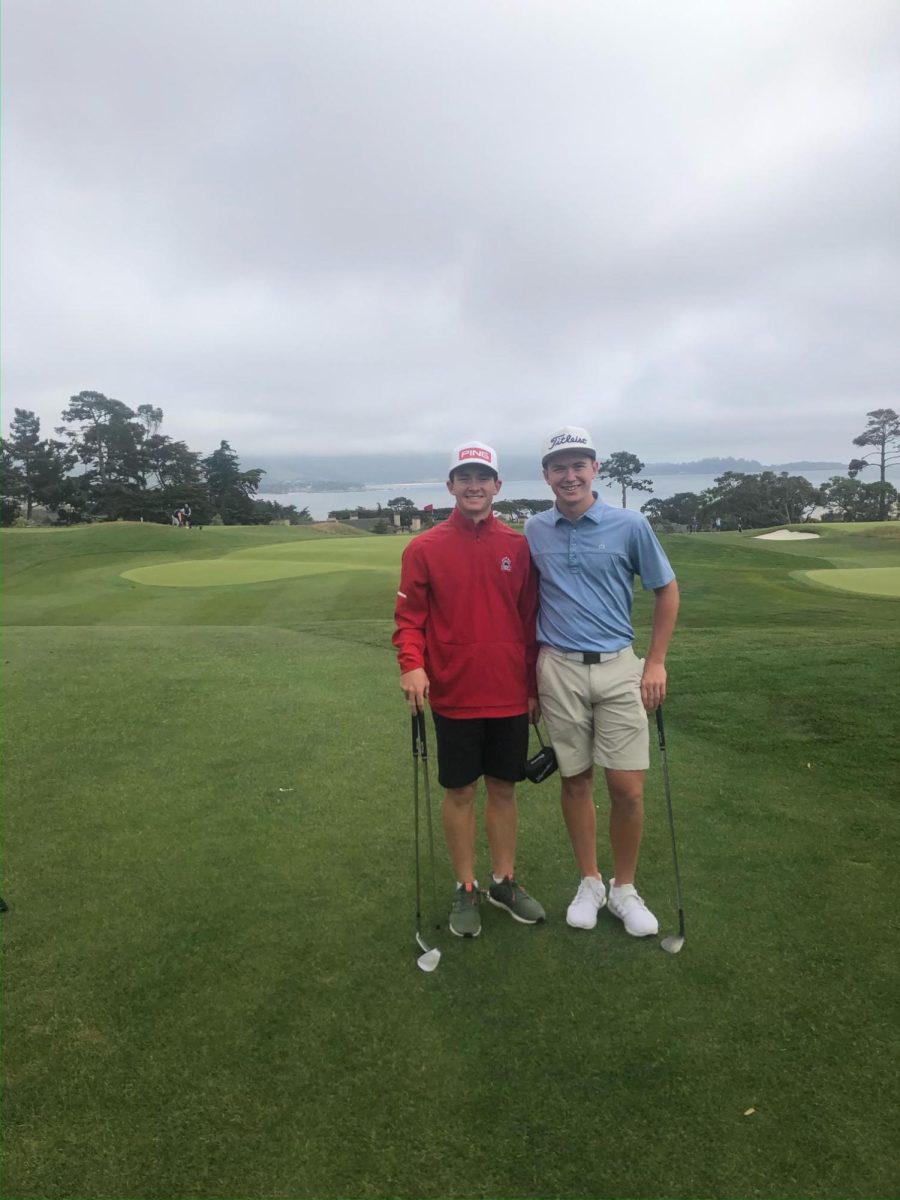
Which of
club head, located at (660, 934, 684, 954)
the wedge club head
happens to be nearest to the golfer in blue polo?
club head, located at (660, 934, 684, 954)

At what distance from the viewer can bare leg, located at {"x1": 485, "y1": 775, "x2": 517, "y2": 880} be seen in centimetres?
359

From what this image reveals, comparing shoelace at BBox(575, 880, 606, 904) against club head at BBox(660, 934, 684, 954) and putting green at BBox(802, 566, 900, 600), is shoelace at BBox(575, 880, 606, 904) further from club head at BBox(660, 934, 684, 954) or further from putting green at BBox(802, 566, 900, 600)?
putting green at BBox(802, 566, 900, 600)

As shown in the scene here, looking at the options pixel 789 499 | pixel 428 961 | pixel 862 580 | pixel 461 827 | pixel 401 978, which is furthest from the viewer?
pixel 789 499

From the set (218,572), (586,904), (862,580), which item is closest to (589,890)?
(586,904)

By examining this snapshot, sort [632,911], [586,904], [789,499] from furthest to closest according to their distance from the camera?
[789,499], [586,904], [632,911]

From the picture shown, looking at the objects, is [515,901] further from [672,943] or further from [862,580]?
[862,580]

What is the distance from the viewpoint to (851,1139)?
2.21m

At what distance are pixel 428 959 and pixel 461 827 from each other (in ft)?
2.11

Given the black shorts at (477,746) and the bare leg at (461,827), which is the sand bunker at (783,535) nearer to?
the black shorts at (477,746)

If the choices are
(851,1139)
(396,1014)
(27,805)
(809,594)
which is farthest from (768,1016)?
(809,594)

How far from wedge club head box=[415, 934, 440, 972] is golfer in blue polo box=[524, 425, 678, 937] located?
0.70 meters

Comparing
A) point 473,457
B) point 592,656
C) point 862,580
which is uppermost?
point 473,457

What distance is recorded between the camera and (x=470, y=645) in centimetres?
336

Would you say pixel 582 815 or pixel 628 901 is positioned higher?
pixel 582 815
